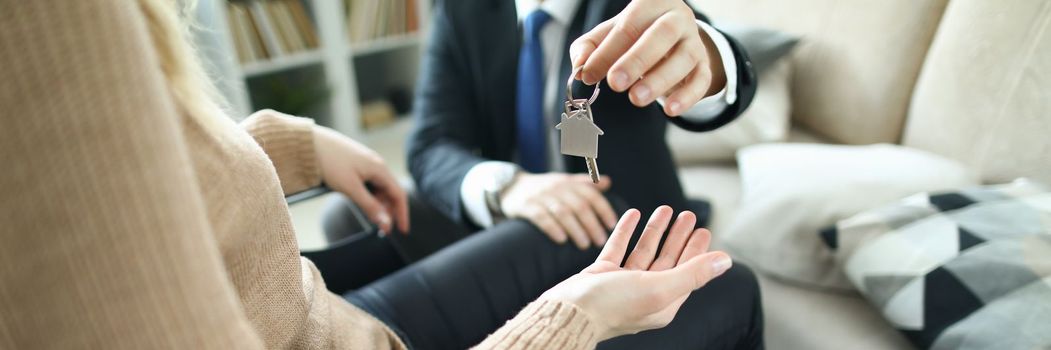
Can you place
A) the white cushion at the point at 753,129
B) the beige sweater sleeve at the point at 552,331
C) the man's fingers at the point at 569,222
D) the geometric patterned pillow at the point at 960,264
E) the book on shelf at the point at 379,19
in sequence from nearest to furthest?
1. the beige sweater sleeve at the point at 552,331
2. the geometric patterned pillow at the point at 960,264
3. the man's fingers at the point at 569,222
4. the white cushion at the point at 753,129
5. the book on shelf at the point at 379,19

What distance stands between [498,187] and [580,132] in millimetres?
378

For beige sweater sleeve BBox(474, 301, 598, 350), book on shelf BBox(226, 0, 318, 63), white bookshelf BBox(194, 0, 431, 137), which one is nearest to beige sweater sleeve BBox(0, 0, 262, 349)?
beige sweater sleeve BBox(474, 301, 598, 350)

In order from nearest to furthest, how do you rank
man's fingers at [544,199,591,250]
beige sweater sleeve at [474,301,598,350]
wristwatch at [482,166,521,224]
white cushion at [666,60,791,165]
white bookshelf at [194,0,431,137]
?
beige sweater sleeve at [474,301,598,350] → man's fingers at [544,199,591,250] → wristwatch at [482,166,521,224] → white cushion at [666,60,791,165] → white bookshelf at [194,0,431,137]

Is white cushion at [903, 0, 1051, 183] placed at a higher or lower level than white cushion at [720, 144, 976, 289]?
higher

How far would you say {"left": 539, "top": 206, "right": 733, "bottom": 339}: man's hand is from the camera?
17.4 inches

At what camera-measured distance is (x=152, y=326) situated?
0.30 meters

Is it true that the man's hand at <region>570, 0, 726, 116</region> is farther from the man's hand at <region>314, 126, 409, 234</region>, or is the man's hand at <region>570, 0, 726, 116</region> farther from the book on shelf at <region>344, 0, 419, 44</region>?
the book on shelf at <region>344, 0, 419, 44</region>

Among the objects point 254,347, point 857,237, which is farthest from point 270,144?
point 857,237

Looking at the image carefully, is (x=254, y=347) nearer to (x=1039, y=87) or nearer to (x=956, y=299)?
(x=956, y=299)

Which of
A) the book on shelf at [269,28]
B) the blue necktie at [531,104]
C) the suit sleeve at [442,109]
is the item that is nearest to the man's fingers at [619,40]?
the blue necktie at [531,104]

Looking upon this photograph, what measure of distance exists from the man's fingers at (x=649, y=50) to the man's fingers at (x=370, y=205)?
16.5 inches

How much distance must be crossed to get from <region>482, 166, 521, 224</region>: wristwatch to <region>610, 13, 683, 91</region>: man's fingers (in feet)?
1.23

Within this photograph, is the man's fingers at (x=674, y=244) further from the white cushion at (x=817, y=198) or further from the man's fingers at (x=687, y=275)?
the white cushion at (x=817, y=198)

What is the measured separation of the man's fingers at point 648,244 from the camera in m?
0.49
